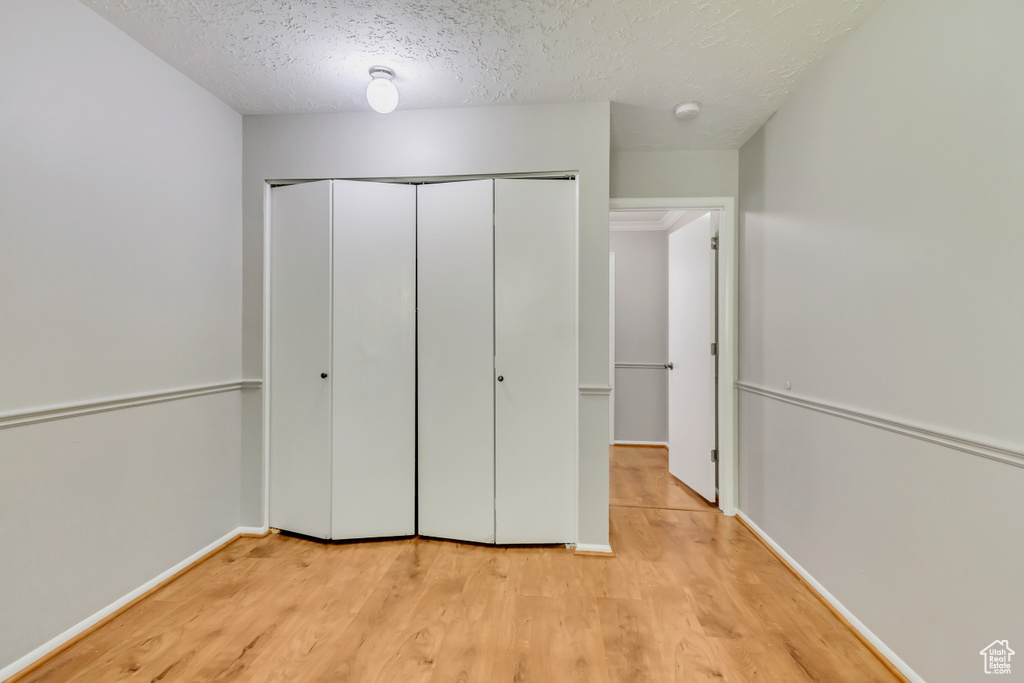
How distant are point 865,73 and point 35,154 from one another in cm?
309

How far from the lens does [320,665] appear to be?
5.13ft

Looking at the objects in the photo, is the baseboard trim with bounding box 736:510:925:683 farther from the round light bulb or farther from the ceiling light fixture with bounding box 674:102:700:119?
the round light bulb

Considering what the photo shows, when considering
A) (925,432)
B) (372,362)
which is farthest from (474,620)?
(925,432)

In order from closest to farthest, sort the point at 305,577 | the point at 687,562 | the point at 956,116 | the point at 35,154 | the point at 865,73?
the point at 956,116 < the point at 35,154 < the point at 865,73 < the point at 305,577 < the point at 687,562

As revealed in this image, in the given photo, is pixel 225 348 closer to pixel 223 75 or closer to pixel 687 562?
pixel 223 75

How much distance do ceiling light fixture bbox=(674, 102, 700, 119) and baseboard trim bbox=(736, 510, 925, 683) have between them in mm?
2365

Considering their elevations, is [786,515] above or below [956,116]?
below

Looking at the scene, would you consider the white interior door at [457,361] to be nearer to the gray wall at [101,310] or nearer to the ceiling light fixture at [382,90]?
the ceiling light fixture at [382,90]

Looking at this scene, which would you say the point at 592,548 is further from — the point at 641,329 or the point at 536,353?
the point at 641,329

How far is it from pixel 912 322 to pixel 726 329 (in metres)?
1.45

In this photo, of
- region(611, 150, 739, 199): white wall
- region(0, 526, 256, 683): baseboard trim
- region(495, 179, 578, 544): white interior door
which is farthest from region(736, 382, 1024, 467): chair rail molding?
region(0, 526, 256, 683): baseboard trim

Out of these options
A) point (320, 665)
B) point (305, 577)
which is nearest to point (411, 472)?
point (305, 577)

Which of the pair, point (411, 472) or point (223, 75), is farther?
point (411, 472)

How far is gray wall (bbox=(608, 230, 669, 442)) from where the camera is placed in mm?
4777
